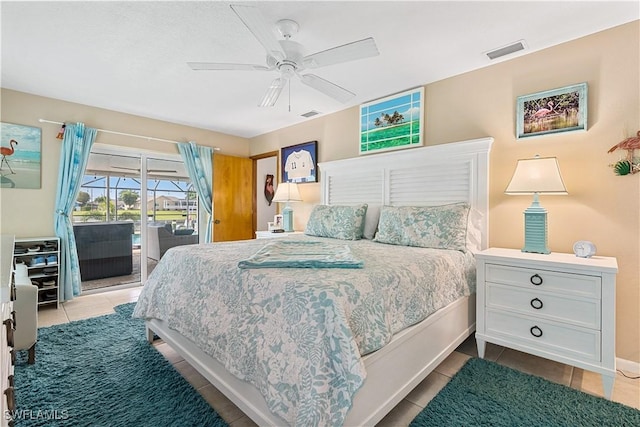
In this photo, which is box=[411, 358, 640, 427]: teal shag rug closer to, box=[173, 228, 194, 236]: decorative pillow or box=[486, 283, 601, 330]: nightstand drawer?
box=[486, 283, 601, 330]: nightstand drawer

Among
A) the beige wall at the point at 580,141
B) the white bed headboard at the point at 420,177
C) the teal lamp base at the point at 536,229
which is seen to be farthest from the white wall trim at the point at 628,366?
the white bed headboard at the point at 420,177

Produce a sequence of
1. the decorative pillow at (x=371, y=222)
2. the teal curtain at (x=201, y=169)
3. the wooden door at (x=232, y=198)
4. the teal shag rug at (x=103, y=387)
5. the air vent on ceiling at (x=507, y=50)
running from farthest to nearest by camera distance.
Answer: the wooden door at (x=232, y=198) → the teal curtain at (x=201, y=169) → the decorative pillow at (x=371, y=222) → the air vent on ceiling at (x=507, y=50) → the teal shag rug at (x=103, y=387)

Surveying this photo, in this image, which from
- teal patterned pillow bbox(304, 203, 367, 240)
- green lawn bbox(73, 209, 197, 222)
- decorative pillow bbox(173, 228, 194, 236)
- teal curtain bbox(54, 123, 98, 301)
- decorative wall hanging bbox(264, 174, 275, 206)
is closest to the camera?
teal patterned pillow bbox(304, 203, 367, 240)

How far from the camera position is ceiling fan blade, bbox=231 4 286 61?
1.47 meters

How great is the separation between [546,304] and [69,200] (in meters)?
4.85

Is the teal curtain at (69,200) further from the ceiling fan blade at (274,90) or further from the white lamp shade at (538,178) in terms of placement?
the white lamp shade at (538,178)

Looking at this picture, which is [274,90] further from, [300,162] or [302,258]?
[300,162]

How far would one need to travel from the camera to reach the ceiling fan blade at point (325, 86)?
2.23 metres

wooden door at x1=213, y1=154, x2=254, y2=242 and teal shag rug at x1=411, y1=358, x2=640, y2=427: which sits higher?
wooden door at x1=213, y1=154, x2=254, y2=242

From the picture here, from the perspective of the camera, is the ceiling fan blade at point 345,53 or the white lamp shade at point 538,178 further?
the white lamp shade at point 538,178

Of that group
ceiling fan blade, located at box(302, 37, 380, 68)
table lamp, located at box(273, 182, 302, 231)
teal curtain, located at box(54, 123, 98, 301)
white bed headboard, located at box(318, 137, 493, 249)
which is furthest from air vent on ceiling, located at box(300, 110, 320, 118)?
teal curtain, located at box(54, 123, 98, 301)

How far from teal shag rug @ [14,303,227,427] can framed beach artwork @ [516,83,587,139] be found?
3034 mm

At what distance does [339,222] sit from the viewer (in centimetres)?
318

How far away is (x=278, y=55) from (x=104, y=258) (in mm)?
3823
